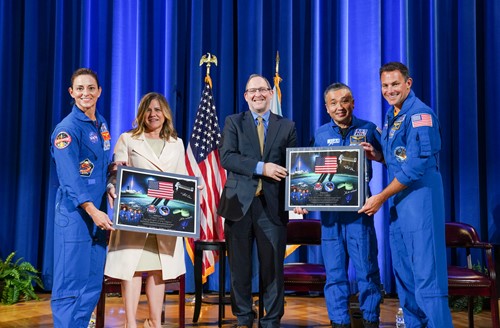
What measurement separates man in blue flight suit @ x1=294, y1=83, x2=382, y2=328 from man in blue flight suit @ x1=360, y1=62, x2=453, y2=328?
0.71 ft

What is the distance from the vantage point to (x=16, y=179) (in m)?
5.96

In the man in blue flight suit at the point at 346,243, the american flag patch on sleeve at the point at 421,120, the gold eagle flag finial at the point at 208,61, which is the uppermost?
the gold eagle flag finial at the point at 208,61

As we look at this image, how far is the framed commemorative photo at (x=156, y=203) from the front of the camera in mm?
3004

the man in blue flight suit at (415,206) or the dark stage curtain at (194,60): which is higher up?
the dark stage curtain at (194,60)

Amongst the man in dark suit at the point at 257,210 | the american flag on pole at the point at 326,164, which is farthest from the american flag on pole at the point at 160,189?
the american flag on pole at the point at 326,164

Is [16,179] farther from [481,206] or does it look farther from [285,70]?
[481,206]

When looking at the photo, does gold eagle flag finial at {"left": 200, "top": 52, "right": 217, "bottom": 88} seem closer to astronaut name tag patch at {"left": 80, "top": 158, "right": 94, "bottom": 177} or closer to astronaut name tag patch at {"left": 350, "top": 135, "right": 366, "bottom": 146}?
astronaut name tag patch at {"left": 350, "top": 135, "right": 366, "bottom": 146}

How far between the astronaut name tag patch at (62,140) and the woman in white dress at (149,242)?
361mm

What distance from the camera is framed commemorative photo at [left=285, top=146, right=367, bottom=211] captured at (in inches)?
128

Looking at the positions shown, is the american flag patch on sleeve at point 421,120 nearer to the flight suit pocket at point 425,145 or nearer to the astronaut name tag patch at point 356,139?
the flight suit pocket at point 425,145

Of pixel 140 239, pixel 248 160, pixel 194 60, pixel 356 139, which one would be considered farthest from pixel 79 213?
pixel 194 60

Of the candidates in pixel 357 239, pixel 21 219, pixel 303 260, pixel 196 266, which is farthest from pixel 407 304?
pixel 21 219

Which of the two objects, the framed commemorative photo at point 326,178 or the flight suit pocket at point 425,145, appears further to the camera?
the framed commemorative photo at point 326,178

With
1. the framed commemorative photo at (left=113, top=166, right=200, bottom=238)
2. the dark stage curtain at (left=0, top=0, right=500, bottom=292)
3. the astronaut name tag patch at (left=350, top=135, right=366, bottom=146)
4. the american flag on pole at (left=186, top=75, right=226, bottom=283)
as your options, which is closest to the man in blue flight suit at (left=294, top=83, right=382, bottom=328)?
the astronaut name tag patch at (left=350, top=135, right=366, bottom=146)
